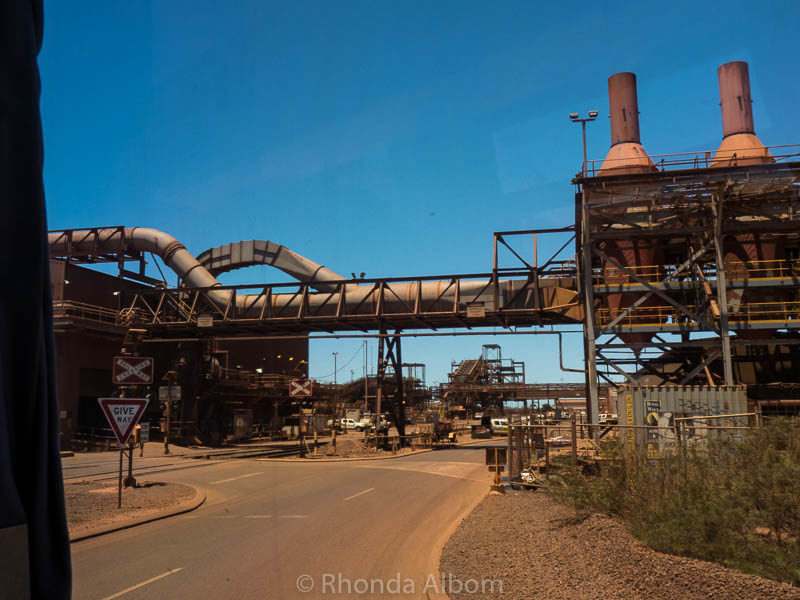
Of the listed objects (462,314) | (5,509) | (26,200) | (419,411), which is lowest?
(419,411)

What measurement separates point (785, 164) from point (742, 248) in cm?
974

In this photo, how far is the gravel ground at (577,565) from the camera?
6423 millimetres

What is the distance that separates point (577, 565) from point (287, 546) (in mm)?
5269

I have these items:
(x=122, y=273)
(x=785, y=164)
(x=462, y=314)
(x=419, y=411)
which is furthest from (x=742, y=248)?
(x=419, y=411)

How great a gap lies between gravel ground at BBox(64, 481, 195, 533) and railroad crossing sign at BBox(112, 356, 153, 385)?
10.0 feet

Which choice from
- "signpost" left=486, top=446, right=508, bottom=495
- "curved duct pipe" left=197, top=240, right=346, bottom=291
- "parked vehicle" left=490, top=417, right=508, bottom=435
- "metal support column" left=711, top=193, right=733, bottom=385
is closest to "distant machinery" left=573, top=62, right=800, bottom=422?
"metal support column" left=711, top=193, right=733, bottom=385

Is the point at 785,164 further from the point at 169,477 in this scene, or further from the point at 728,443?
the point at 169,477

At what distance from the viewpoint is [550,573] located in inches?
311

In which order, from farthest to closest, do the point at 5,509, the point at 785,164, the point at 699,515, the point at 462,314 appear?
the point at 462,314 → the point at 785,164 → the point at 699,515 → the point at 5,509

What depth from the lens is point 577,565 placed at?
786 cm

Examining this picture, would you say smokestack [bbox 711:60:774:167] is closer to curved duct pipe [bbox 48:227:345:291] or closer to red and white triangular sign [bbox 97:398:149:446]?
curved duct pipe [bbox 48:227:345:291]

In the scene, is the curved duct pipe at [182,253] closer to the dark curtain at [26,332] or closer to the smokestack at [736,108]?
the smokestack at [736,108]

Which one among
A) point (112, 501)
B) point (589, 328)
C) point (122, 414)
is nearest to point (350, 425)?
point (589, 328)

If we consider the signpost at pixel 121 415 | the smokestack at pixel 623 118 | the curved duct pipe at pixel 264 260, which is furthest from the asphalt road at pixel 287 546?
the smokestack at pixel 623 118
